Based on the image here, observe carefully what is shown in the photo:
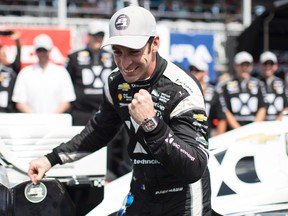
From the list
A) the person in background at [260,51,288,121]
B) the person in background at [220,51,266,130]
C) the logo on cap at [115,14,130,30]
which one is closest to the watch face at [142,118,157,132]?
the logo on cap at [115,14,130,30]

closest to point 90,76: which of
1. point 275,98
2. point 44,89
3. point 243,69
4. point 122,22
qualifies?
point 44,89

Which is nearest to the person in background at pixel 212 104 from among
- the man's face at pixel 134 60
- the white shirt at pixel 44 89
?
the white shirt at pixel 44 89

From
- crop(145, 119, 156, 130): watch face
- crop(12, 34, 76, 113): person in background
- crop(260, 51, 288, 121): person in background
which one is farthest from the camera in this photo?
crop(260, 51, 288, 121): person in background

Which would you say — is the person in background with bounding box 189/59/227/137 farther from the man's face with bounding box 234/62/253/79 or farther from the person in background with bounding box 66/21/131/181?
the person in background with bounding box 66/21/131/181

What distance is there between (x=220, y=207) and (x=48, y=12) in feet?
35.5

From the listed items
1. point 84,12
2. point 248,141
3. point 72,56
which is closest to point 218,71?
point 84,12

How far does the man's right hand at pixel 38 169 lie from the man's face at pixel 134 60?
2.41ft

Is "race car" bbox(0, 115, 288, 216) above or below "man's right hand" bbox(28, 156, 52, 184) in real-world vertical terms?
below

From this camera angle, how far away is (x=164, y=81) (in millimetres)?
2982

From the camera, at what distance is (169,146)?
8.71 feet

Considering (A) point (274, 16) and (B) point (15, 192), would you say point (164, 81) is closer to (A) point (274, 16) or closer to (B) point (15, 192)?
(B) point (15, 192)

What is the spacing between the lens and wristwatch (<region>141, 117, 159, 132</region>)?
8.72 ft

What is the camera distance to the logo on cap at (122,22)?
2.83 metres

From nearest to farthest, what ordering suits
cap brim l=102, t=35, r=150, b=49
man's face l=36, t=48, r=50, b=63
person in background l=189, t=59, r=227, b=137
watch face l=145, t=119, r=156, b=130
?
watch face l=145, t=119, r=156, b=130 → cap brim l=102, t=35, r=150, b=49 → man's face l=36, t=48, r=50, b=63 → person in background l=189, t=59, r=227, b=137
